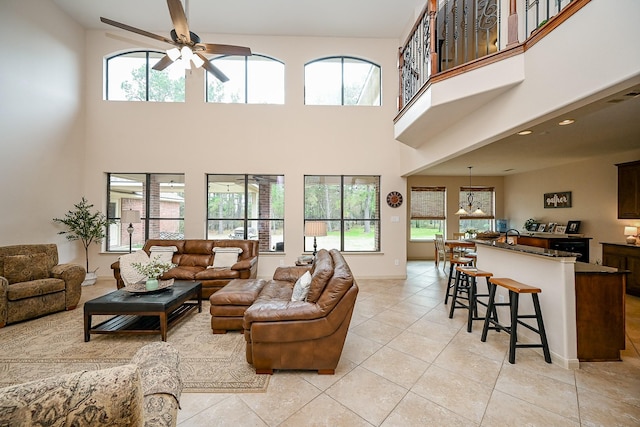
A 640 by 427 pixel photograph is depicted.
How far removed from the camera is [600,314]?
8.52ft

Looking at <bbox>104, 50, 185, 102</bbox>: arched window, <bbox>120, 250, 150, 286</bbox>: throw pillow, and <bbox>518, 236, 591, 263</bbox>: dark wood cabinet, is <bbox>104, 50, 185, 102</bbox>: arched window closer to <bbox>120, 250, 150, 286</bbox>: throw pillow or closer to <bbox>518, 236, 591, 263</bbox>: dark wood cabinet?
<bbox>120, 250, 150, 286</bbox>: throw pillow

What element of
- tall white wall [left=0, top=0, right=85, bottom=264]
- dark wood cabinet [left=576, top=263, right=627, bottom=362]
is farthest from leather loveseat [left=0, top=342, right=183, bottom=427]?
tall white wall [left=0, top=0, right=85, bottom=264]

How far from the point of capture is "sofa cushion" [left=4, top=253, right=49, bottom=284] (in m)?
3.61

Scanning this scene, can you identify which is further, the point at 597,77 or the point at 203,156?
the point at 203,156

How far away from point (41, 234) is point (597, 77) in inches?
294

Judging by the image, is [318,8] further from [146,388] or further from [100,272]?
[100,272]

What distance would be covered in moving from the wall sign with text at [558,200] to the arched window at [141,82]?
905 centimetres

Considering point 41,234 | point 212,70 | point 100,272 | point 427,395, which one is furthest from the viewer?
point 100,272

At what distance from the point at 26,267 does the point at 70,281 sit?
1.86ft

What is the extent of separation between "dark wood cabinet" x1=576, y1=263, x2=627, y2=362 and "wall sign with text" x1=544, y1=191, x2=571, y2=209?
4.65 meters

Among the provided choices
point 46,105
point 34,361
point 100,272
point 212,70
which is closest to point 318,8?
point 212,70

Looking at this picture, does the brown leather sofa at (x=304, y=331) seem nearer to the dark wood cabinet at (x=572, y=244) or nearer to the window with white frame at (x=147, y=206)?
the window with white frame at (x=147, y=206)

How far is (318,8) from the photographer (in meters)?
4.93

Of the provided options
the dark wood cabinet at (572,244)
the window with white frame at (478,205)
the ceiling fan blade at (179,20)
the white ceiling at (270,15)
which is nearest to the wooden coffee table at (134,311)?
the ceiling fan blade at (179,20)
